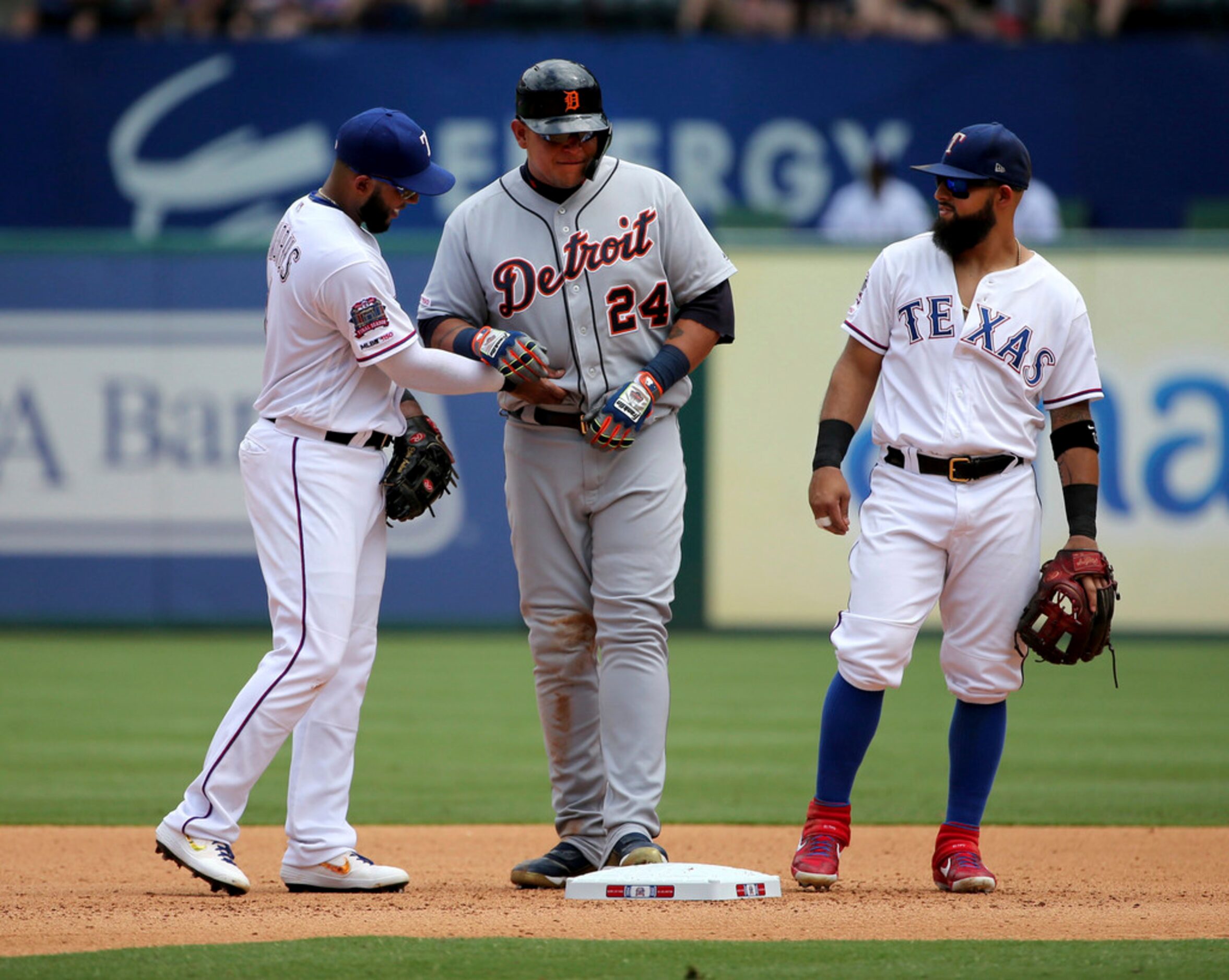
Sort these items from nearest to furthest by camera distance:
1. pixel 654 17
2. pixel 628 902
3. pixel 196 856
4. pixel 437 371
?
pixel 628 902 < pixel 196 856 < pixel 437 371 < pixel 654 17

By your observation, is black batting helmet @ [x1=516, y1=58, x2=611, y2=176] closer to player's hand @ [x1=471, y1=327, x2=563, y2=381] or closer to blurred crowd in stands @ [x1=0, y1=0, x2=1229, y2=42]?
player's hand @ [x1=471, y1=327, x2=563, y2=381]

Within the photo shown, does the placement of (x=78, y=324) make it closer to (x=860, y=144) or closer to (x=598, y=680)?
(x=860, y=144)

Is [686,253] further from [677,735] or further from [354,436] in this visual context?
[677,735]

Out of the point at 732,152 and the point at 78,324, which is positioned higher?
the point at 732,152

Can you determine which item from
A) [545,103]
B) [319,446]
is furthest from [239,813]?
[545,103]

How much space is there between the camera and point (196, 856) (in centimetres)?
428

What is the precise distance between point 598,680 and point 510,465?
609mm

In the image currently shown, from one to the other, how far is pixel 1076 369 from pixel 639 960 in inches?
76.7

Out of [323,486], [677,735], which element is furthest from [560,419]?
[677,735]

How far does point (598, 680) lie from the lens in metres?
4.61

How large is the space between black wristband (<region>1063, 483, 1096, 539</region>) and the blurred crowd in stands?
30.4 feet

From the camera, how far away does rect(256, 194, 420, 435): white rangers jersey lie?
433cm

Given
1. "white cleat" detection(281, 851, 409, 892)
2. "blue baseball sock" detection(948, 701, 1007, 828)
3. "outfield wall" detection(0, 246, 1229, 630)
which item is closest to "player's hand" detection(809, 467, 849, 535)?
"blue baseball sock" detection(948, 701, 1007, 828)

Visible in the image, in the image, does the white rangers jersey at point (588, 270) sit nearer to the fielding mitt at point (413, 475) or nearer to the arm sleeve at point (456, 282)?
the arm sleeve at point (456, 282)
